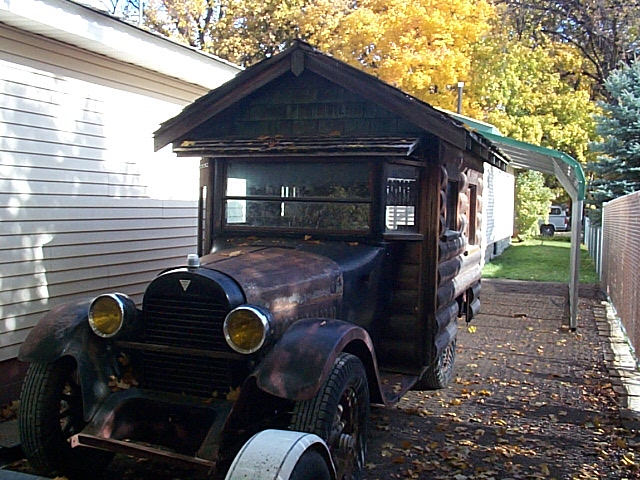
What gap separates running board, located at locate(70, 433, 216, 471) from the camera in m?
3.57

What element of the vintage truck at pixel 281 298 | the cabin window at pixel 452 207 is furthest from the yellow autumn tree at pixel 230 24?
the vintage truck at pixel 281 298

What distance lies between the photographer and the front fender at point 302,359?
3631 millimetres

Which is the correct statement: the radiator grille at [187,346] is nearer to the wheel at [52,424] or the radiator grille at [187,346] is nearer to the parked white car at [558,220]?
the wheel at [52,424]

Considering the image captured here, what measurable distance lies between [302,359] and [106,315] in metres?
1.26

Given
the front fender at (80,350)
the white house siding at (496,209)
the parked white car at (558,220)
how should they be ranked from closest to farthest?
the front fender at (80,350) → the white house siding at (496,209) → the parked white car at (558,220)

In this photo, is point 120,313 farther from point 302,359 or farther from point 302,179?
point 302,179

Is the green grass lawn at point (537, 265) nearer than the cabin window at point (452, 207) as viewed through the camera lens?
No

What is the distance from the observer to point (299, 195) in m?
5.66

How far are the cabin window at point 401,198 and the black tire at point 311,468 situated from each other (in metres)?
2.53

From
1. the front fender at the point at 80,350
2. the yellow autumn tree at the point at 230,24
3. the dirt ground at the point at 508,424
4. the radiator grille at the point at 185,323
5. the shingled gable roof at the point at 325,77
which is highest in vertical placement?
the yellow autumn tree at the point at 230,24

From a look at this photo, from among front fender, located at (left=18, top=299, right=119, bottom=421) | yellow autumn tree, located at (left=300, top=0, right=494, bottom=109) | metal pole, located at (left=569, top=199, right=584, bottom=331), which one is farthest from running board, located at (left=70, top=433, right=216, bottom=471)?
yellow autumn tree, located at (left=300, top=0, right=494, bottom=109)

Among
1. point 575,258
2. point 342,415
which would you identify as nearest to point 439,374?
point 342,415

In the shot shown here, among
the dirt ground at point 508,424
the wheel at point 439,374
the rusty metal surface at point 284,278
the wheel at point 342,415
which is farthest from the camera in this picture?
the wheel at point 439,374

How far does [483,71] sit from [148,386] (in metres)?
20.1
